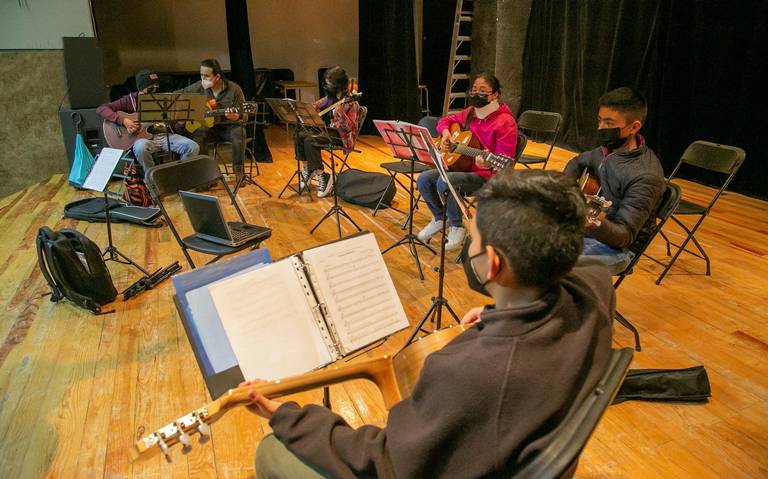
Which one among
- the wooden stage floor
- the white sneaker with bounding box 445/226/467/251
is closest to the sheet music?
the wooden stage floor

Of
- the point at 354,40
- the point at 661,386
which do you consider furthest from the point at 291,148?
the point at 661,386

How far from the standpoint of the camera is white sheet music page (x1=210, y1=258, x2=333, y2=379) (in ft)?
4.76

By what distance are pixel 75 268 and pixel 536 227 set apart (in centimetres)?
291

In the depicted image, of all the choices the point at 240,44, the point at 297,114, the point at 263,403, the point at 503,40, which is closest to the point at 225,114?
the point at 297,114

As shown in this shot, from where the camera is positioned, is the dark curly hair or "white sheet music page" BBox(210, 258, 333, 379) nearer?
the dark curly hair

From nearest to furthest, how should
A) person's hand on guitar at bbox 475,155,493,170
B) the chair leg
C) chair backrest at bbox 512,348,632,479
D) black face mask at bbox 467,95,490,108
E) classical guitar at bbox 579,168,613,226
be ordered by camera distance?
chair backrest at bbox 512,348,632,479, classical guitar at bbox 579,168,613,226, the chair leg, person's hand on guitar at bbox 475,155,493,170, black face mask at bbox 467,95,490,108

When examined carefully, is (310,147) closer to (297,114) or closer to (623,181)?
(297,114)

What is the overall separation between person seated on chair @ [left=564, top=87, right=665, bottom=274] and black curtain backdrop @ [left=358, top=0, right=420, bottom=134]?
20.2ft

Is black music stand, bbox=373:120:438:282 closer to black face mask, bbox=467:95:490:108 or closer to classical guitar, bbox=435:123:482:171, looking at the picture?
classical guitar, bbox=435:123:482:171

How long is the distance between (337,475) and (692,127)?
238 inches

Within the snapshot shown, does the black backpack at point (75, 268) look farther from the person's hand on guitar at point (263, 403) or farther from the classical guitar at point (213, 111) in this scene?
the classical guitar at point (213, 111)

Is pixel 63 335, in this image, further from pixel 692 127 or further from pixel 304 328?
pixel 692 127

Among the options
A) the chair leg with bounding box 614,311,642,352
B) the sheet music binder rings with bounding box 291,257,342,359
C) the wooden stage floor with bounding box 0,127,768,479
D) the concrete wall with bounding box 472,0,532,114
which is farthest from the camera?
the concrete wall with bounding box 472,0,532,114

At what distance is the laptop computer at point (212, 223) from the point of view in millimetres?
2744
